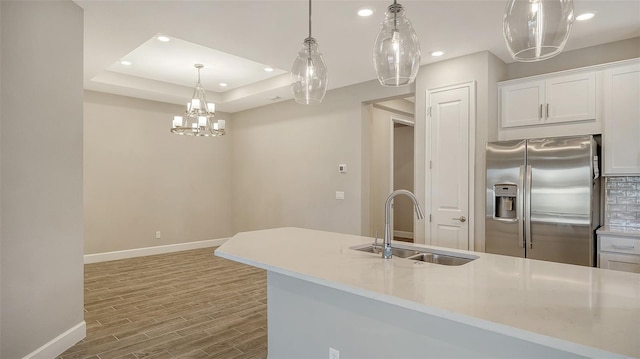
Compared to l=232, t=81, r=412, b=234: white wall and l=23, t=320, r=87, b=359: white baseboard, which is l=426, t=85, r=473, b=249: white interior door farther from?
l=23, t=320, r=87, b=359: white baseboard

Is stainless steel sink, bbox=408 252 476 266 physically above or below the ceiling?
below

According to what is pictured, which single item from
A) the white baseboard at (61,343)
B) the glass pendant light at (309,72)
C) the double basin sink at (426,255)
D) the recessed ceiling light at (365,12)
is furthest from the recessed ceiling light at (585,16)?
the white baseboard at (61,343)

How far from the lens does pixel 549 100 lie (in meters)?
3.60

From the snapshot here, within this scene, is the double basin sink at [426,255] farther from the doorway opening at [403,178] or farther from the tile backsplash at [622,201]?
the doorway opening at [403,178]

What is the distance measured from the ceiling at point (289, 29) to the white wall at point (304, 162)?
0.76 m

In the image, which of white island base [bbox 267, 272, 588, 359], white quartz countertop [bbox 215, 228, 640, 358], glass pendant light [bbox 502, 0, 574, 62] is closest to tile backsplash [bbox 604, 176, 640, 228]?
white quartz countertop [bbox 215, 228, 640, 358]

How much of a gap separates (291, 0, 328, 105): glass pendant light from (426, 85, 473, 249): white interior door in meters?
2.23

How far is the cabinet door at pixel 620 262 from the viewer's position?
2895mm

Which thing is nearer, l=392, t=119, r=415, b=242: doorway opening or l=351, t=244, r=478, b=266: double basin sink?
l=351, t=244, r=478, b=266: double basin sink

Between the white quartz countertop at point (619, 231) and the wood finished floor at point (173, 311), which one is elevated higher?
the white quartz countertop at point (619, 231)

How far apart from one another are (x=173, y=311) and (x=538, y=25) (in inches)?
150

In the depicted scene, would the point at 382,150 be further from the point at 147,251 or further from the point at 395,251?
the point at 147,251

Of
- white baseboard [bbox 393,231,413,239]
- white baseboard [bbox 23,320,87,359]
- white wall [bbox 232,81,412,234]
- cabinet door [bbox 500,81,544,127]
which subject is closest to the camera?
white baseboard [bbox 23,320,87,359]

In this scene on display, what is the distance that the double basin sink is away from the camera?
2.11m
